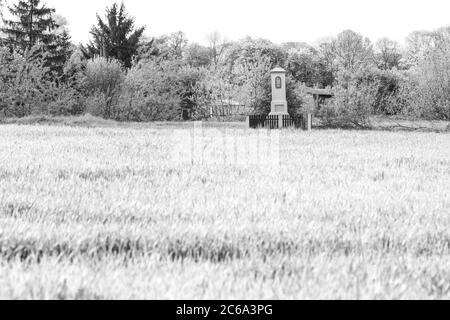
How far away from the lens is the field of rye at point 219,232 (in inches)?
118

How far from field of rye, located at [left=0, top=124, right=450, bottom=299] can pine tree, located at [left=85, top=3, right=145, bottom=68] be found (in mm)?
42573

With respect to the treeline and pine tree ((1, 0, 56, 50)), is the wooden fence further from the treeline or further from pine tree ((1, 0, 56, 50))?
pine tree ((1, 0, 56, 50))

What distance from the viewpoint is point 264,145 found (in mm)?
16016

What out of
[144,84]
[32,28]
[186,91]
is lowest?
[186,91]

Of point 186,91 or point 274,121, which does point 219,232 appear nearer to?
point 274,121

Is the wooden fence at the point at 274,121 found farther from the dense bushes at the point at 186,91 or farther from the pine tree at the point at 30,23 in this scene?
the pine tree at the point at 30,23

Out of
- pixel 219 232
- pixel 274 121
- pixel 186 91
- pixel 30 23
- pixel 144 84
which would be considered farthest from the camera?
pixel 186 91

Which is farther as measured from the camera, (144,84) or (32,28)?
(32,28)

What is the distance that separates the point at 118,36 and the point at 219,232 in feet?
160

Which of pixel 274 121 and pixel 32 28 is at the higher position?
pixel 32 28

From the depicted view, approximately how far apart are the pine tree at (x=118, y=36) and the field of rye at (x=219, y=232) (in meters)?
42.6

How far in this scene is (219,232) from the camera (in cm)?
443

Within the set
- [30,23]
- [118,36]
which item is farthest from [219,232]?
[118,36]

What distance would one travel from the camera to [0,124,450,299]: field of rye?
3.00 metres
